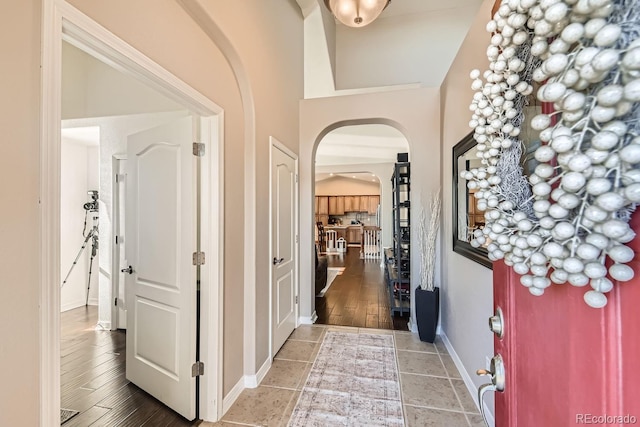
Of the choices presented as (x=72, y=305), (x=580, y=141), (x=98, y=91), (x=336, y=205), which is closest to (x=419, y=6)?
(x=98, y=91)

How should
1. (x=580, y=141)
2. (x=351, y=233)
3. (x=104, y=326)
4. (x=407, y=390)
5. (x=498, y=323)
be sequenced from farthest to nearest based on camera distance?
(x=351, y=233)
(x=104, y=326)
(x=407, y=390)
(x=498, y=323)
(x=580, y=141)

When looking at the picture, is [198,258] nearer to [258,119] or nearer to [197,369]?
[197,369]

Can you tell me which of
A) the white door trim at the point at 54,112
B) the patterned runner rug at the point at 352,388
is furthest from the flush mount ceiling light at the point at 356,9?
the patterned runner rug at the point at 352,388

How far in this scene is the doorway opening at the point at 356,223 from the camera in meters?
4.18

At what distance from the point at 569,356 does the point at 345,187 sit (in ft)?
39.0

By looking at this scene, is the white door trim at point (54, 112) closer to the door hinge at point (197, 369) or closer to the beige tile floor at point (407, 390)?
the door hinge at point (197, 369)

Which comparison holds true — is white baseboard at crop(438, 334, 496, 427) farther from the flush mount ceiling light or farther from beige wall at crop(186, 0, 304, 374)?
the flush mount ceiling light

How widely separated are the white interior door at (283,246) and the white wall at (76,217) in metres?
3.27

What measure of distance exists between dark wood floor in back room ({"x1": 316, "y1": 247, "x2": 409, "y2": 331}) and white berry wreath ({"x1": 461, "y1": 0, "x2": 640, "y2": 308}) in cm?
330

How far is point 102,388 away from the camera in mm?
2305

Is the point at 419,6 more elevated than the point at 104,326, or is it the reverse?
the point at 419,6

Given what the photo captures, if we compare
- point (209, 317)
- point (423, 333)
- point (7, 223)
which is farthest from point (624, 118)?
point (423, 333)

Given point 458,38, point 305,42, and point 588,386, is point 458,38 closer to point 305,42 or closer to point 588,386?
point 305,42

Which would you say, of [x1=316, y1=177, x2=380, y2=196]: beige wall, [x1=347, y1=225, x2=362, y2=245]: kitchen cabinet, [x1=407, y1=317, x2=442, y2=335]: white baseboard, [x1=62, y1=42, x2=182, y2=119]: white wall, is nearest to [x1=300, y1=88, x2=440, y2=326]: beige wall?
[x1=407, y1=317, x2=442, y2=335]: white baseboard
